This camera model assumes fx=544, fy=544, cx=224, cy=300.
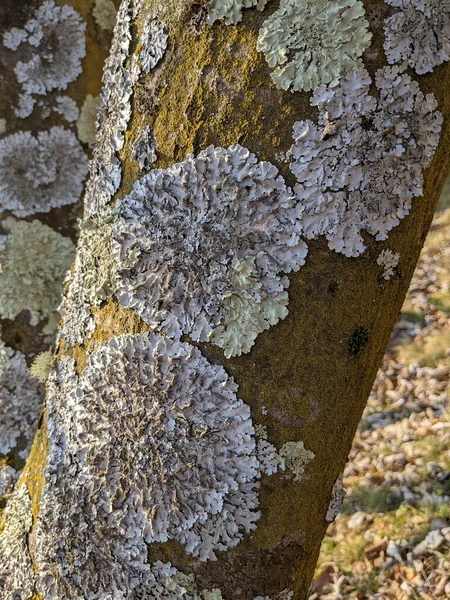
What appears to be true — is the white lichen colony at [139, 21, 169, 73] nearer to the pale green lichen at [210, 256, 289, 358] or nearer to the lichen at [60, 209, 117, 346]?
the lichen at [60, 209, 117, 346]

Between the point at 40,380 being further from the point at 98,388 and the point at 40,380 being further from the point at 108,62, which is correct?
the point at 108,62

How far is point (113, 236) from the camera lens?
117cm

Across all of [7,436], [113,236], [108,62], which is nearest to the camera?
[113,236]

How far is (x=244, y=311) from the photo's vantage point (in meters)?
1.07

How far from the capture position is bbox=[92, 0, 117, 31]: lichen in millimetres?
1863

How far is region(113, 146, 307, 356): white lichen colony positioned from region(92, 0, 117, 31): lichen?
1.07 metres

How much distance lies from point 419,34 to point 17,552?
1.44 metres

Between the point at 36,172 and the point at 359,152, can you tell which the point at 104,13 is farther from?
the point at 359,152

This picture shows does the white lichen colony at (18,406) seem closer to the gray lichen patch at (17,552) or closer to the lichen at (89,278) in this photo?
the gray lichen patch at (17,552)

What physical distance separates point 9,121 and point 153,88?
0.90 m

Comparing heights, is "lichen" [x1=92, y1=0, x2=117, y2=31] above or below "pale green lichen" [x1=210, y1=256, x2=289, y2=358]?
above

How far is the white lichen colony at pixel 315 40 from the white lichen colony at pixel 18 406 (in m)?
1.29

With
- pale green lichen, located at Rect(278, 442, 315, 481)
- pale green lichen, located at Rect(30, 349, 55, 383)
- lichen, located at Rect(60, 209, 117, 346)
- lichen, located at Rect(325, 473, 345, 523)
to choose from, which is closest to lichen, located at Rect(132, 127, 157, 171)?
lichen, located at Rect(60, 209, 117, 346)

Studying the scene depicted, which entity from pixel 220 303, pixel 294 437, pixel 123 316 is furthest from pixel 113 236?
pixel 294 437
